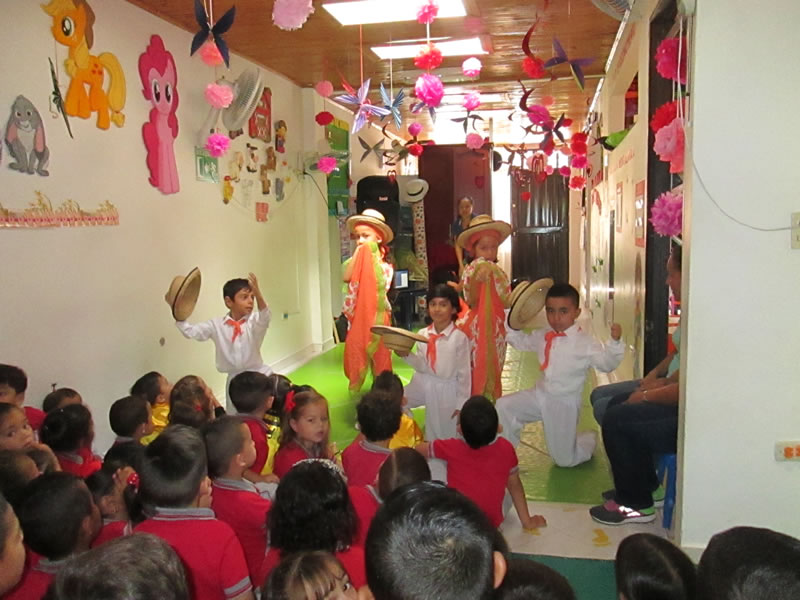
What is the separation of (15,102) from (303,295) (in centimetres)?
419

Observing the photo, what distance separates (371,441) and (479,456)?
0.49 meters

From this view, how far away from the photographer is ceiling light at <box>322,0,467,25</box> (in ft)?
14.0

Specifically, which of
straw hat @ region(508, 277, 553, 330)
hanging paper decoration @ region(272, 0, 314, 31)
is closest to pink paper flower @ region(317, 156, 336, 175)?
straw hat @ region(508, 277, 553, 330)

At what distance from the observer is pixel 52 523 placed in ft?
5.31

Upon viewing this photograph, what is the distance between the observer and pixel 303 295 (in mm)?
7211

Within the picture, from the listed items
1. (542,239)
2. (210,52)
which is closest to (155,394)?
(210,52)

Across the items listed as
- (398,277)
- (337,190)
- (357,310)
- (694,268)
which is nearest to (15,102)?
(357,310)

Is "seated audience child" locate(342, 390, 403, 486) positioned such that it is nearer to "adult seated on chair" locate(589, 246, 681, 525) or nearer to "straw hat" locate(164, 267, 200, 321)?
"adult seated on chair" locate(589, 246, 681, 525)

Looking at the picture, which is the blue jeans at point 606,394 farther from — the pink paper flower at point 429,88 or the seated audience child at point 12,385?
the seated audience child at point 12,385

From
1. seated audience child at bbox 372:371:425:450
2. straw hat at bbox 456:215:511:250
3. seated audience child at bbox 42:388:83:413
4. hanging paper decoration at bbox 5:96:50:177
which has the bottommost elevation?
seated audience child at bbox 372:371:425:450

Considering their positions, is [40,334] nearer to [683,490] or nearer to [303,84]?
[683,490]

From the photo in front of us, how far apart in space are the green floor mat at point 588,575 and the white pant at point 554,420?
1.10 meters

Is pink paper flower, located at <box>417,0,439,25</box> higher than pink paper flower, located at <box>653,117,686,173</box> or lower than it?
higher

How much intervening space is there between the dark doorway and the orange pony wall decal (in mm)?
10015
